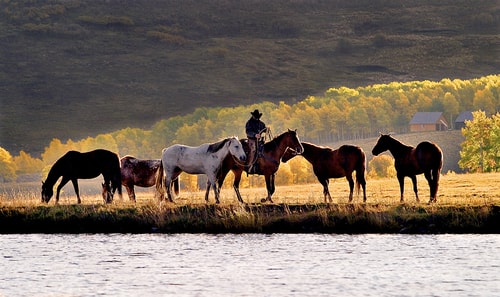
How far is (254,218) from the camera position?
1372 inches

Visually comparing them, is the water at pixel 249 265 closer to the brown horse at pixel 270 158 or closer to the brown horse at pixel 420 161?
the brown horse at pixel 270 158

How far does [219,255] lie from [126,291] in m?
6.18

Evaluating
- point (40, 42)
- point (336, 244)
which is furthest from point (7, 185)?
point (336, 244)

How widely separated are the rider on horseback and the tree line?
4005 inches

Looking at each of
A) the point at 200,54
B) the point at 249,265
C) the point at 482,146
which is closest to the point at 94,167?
the point at 249,265

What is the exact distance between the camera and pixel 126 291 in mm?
24656

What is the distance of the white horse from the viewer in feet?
121

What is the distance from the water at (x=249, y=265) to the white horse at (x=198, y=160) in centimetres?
308

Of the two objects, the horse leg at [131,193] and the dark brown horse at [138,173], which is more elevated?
the dark brown horse at [138,173]

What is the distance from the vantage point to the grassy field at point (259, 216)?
33812mm

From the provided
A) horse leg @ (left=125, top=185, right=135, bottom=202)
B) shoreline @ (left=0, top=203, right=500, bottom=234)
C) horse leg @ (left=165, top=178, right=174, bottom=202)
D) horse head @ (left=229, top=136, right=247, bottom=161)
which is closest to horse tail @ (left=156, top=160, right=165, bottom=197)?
horse leg @ (left=165, top=178, right=174, bottom=202)

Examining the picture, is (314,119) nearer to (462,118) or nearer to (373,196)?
(462,118)

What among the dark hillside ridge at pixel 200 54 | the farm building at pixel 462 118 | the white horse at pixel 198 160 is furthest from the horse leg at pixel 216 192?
the dark hillside ridge at pixel 200 54

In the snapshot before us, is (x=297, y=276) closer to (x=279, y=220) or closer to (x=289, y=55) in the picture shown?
(x=279, y=220)
